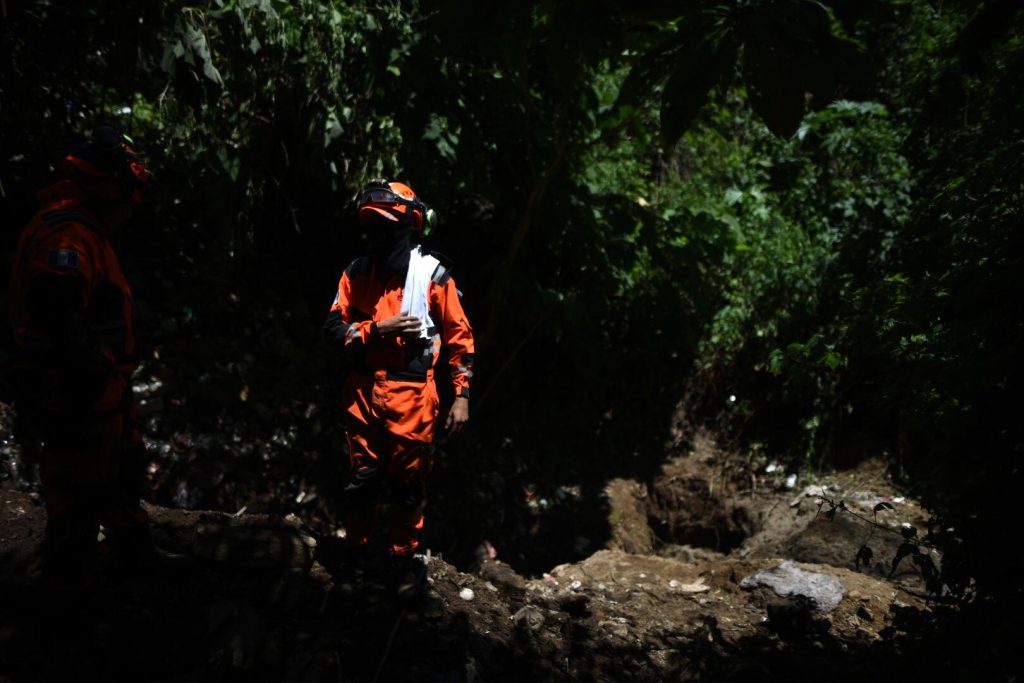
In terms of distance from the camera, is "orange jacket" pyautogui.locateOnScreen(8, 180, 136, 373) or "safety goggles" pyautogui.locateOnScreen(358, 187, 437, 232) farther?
"safety goggles" pyautogui.locateOnScreen(358, 187, 437, 232)

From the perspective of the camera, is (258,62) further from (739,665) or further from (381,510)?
(739,665)

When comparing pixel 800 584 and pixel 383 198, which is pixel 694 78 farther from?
pixel 800 584

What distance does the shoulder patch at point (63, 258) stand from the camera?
7.12 ft

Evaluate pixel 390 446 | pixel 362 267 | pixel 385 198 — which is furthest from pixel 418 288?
pixel 390 446

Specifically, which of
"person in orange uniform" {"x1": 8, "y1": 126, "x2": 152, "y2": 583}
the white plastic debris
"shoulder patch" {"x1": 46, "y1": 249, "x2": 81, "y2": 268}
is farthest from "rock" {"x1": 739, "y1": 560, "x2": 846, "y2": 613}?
"shoulder patch" {"x1": 46, "y1": 249, "x2": 81, "y2": 268}

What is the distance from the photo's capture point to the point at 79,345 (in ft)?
7.19

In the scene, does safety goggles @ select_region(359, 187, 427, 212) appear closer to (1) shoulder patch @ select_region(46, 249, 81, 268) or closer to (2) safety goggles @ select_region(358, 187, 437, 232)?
(2) safety goggles @ select_region(358, 187, 437, 232)

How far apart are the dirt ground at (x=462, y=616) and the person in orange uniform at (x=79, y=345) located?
0.98 feet

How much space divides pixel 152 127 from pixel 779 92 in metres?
4.99

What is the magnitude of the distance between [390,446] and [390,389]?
28cm

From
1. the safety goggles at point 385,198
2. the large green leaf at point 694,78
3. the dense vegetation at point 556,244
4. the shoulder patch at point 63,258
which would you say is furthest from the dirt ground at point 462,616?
the safety goggles at point 385,198

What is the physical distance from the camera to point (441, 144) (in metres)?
4.17

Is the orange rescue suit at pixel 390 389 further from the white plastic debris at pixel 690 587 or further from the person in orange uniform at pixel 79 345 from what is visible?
the white plastic debris at pixel 690 587

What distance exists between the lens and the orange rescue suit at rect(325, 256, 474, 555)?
3094mm
